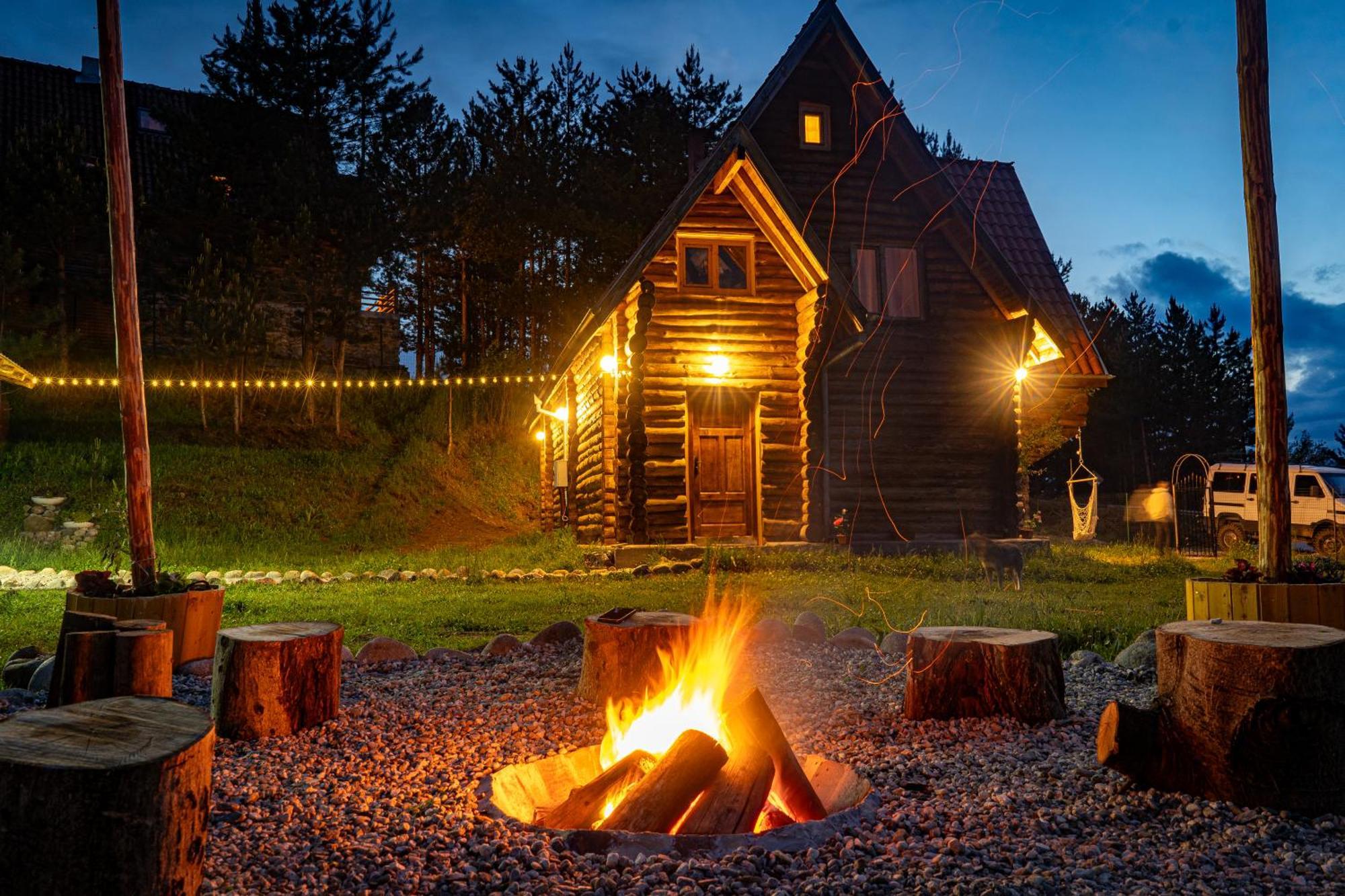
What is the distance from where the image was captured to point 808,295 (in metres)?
14.1

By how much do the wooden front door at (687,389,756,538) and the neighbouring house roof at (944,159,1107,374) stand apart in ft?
22.3

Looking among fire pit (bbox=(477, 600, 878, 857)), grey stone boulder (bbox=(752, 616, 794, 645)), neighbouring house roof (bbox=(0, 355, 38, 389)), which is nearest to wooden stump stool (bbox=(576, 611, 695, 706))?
fire pit (bbox=(477, 600, 878, 857))

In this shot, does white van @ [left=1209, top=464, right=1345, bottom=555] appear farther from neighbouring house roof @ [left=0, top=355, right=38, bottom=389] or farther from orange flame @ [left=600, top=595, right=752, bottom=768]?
neighbouring house roof @ [left=0, top=355, right=38, bottom=389]

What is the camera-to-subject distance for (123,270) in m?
6.76

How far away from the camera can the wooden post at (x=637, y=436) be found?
1336cm

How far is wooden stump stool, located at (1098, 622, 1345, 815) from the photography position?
323 centimetres

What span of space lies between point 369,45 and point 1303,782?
31.1 m

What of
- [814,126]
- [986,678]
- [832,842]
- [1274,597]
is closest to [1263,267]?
[1274,597]

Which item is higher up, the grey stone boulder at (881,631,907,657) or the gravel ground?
the grey stone boulder at (881,631,907,657)

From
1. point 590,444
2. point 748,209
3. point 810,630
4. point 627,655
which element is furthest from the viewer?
point 590,444

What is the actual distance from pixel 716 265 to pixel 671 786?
39.7 ft

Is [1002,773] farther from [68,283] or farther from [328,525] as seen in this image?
[68,283]

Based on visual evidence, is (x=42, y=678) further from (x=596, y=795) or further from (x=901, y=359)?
(x=901, y=359)

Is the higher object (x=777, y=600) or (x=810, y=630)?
(x=810, y=630)
